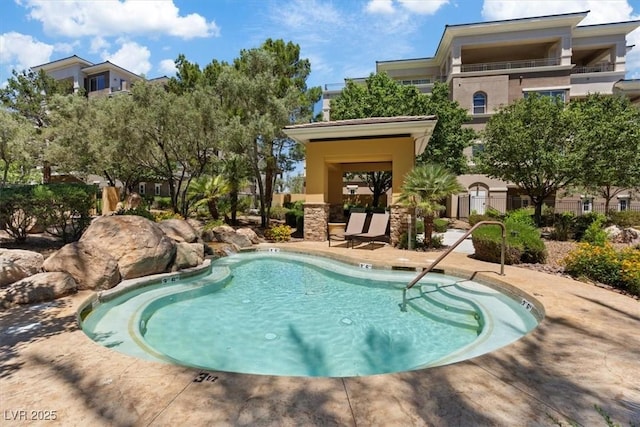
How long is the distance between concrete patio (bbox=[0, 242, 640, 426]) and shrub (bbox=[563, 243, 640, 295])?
288cm

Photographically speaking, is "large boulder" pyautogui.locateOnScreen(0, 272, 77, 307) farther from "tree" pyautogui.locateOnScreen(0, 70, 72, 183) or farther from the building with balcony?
the building with balcony

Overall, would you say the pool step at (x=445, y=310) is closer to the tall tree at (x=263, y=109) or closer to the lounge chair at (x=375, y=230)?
the lounge chair at (x=375, y=230)

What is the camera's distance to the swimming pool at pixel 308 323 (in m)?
4.38

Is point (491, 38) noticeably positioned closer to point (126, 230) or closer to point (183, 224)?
point (183, 224)

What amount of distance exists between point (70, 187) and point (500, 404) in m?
11.5

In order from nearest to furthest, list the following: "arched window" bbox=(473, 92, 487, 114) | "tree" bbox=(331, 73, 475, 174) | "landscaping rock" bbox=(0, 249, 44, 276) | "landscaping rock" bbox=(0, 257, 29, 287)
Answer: "landscaping rock" bbox=(0, 257, 29, 287) < "landscaping rock" bbox=(0, 249, 44, 276) < "tree" bbox=(331, 73, 475, 174) < "arched window" bbox=(473, 92, 487, 114)

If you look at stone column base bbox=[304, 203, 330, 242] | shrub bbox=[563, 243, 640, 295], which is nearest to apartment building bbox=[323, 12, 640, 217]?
stone column base bbox=[304, 203, 330, 242]

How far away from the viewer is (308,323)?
569 cm

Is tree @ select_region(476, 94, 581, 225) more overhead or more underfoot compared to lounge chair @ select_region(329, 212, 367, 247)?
more overhead

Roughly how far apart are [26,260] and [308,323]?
546 cm

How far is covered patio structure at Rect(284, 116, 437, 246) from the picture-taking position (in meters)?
12.0

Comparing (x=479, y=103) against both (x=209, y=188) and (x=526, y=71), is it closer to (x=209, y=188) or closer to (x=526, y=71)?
(x=526, y=71)

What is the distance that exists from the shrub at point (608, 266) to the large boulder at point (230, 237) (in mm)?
9951

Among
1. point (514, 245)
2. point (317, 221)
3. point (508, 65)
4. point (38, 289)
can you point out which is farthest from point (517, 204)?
point (38, 289)
